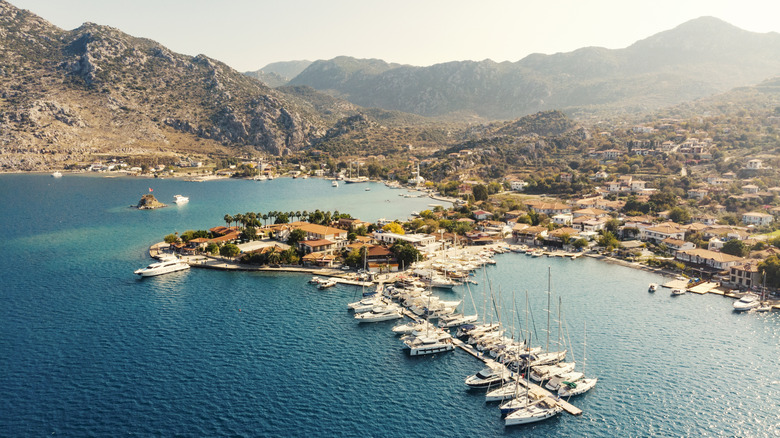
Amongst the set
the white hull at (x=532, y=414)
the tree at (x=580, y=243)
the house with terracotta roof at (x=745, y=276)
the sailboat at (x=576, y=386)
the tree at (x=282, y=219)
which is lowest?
the white hull at (x=532, y=414)

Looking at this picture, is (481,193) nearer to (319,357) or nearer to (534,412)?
(319,357)

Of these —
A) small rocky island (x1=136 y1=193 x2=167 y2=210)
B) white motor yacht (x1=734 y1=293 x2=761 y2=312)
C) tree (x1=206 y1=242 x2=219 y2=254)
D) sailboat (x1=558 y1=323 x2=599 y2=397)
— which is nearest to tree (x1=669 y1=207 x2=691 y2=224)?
white motor yacht (x1=734 y1=293 x2=761 y2=312)

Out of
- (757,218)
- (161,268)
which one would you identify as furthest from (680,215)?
(161,268)

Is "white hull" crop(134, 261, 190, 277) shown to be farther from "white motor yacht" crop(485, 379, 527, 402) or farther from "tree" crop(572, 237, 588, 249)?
"tree" crop(572, 237, 588, 249)

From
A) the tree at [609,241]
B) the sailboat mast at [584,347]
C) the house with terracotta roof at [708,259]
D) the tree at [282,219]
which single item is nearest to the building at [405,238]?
the tree at [282,219]

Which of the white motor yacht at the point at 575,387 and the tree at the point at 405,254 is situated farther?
the tree at the point at 405,254

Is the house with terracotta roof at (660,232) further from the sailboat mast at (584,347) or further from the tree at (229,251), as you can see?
the tree at (229,251)
